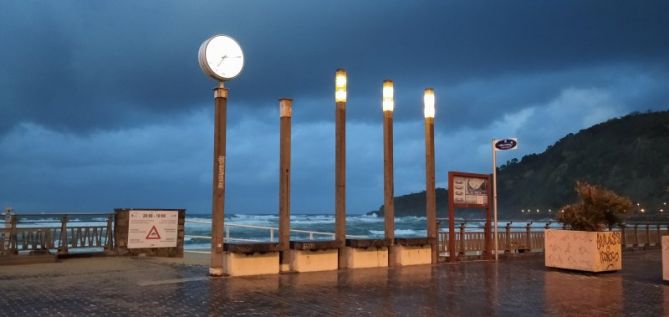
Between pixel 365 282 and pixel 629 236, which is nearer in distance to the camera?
pixel 365 282

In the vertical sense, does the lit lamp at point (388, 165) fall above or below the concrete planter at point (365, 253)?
above

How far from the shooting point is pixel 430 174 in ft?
49.9

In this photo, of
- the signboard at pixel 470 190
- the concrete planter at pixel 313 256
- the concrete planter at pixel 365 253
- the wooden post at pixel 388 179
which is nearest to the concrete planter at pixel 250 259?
the concrete planter at pixel 313 256

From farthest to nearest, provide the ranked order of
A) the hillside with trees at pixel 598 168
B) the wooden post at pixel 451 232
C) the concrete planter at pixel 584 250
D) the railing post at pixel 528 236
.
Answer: the hillside with trees at pixel 598 168 → the railing post at pixel 528 236 → the wooden post at pixel 451 232 → the concrete planter at pixel 584 250

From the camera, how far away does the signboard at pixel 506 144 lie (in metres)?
16.3

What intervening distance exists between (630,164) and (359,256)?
102 m

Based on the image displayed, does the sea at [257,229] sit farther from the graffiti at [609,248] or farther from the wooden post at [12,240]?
the graffiti at [609,248]

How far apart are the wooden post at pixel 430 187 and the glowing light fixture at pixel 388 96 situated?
1.31 m

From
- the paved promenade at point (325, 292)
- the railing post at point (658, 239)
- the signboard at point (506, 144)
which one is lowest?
the paved promenade at point (325, 292)

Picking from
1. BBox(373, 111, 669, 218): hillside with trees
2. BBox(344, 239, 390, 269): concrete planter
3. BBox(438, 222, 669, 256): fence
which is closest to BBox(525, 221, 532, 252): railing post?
BBox(438, 222, 669, 256): fence

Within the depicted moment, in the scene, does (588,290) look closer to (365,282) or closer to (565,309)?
(565,309)

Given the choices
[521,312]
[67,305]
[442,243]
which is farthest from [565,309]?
[442,243]

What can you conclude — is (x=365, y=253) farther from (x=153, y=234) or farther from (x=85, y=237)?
(x=85, y=237)

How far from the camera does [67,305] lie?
802cm
